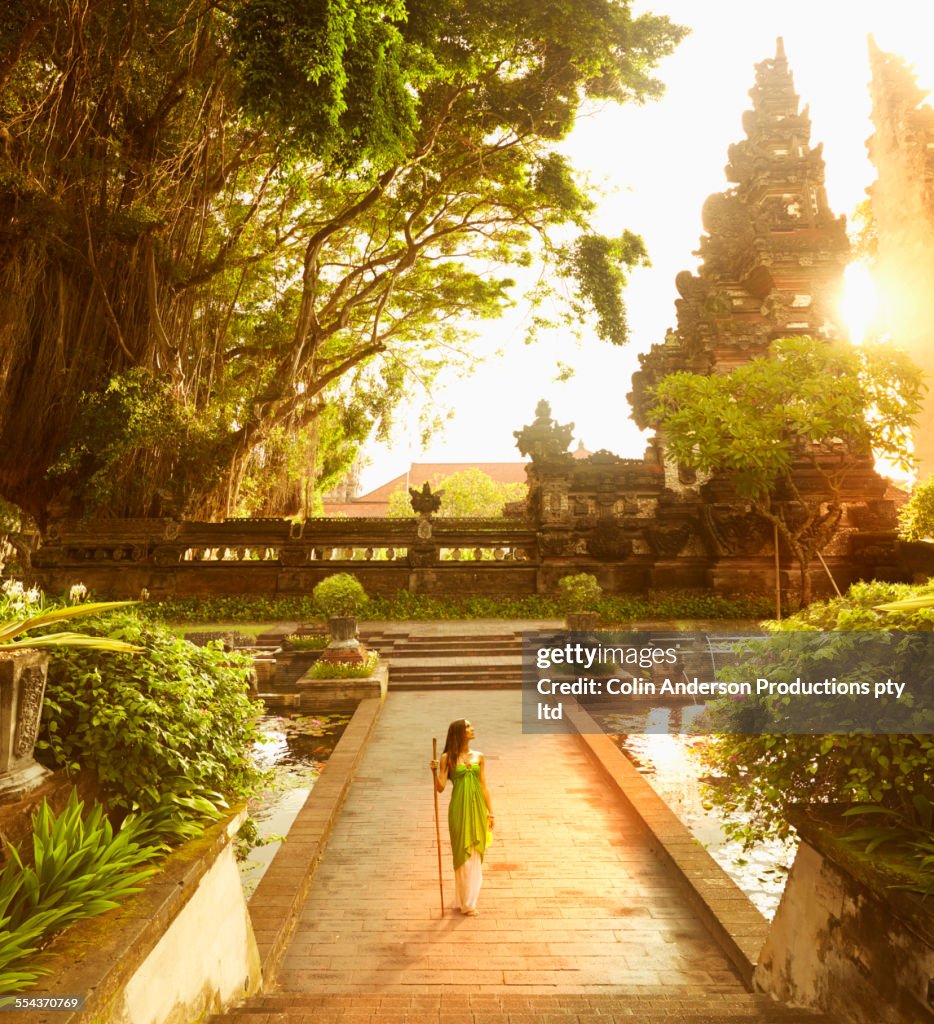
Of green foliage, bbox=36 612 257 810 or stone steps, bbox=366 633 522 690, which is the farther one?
stone steps, bbox=366 633 522 690

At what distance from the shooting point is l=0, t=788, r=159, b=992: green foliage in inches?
85.4

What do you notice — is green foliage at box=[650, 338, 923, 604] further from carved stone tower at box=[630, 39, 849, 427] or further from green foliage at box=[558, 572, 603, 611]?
carved stone tower at box=[630, 39, 849, 427]

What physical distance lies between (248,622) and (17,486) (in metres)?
7.70

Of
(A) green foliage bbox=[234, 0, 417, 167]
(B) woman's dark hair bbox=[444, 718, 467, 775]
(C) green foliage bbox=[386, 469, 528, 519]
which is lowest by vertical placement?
(B) woman's dark hair bbox=[444, 718, 467, 775]

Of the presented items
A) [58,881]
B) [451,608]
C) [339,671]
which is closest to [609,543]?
[451,608]

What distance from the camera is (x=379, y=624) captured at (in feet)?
55.1

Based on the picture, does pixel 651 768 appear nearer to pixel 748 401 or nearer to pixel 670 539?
pixel 748 401

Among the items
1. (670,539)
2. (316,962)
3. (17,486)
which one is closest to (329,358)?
(17,486)

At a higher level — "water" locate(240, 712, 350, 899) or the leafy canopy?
the leafy canopy

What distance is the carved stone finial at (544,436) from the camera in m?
21.1

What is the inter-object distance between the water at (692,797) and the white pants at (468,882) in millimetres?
1600

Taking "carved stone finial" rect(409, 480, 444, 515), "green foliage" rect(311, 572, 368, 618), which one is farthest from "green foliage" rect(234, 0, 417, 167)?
"carved stone finial" rect(409, 480, 444, 515)

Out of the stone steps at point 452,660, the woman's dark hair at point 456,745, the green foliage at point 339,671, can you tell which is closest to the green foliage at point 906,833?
the woman's dark hair at point 456,745

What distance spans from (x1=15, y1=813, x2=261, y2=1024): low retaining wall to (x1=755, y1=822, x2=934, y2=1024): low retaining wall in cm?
271
